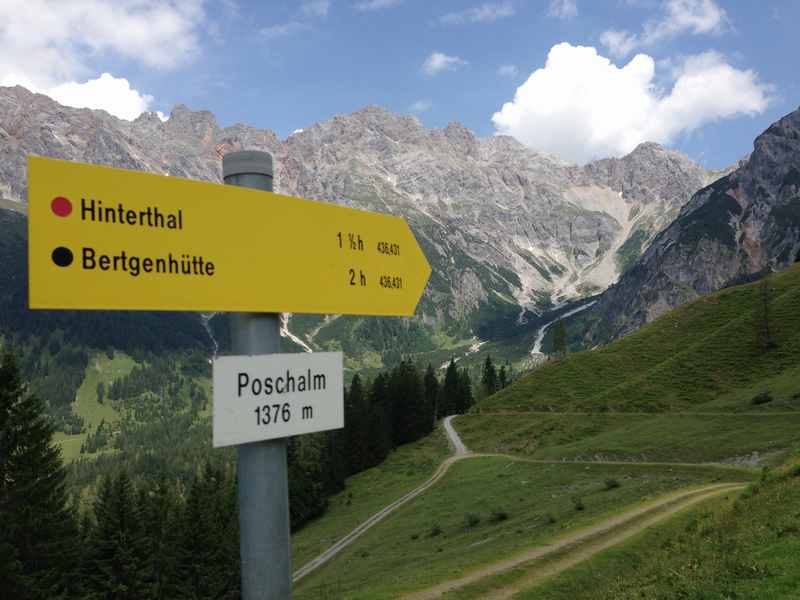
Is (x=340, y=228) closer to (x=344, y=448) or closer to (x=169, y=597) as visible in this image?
(x=169, y=597)

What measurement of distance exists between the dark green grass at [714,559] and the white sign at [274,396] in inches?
368

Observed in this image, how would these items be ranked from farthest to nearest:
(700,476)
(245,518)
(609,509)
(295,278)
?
(700,476)
(609,509)
(295,278)
(245,518)

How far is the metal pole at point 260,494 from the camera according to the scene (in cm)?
530

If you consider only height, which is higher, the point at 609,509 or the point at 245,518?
the point at 245,518

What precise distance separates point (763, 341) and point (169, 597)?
Answer: 8647 centimetres

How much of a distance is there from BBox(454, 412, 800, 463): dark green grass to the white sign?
1876 inches

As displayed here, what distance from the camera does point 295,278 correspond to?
222 inches

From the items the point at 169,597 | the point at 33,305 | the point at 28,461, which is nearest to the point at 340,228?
the point at 33,305

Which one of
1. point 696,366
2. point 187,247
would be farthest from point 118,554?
point 696,366

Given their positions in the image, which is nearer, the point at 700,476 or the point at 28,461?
the point at 28,461

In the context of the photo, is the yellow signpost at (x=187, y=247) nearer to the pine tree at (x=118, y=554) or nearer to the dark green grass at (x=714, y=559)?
the dark green grass at (x=714, y=559)

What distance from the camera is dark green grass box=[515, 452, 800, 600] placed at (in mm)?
11070

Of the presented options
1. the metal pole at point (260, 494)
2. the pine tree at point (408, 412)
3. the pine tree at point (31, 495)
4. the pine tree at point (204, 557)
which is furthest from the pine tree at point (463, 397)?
the metal pole at point (260, 494)

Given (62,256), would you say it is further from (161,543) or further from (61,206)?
(161,543)
